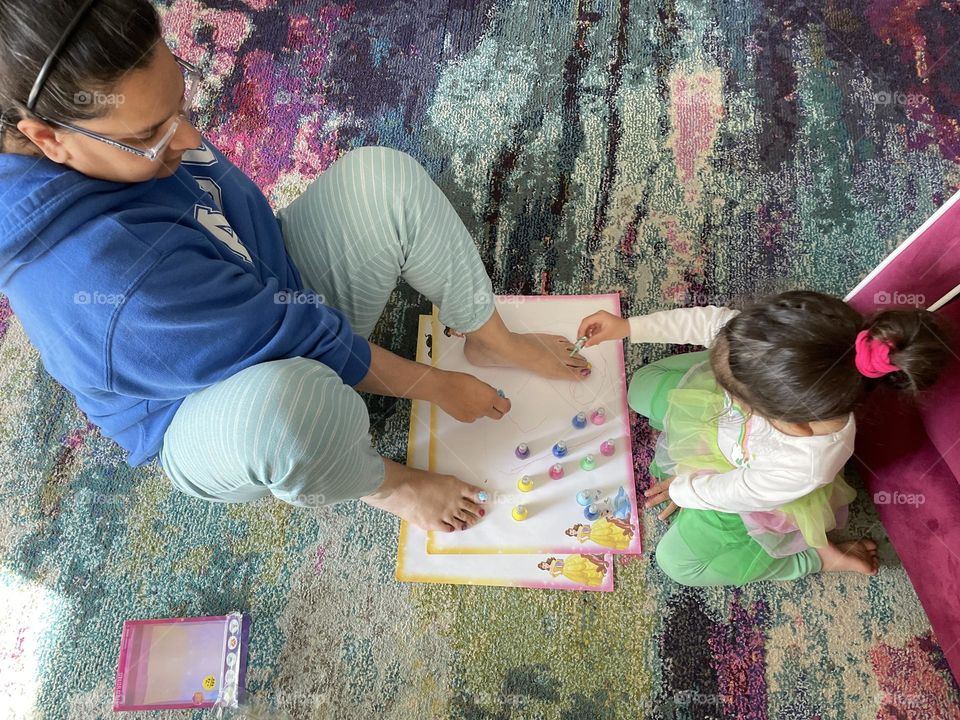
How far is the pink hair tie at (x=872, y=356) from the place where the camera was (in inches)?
24.8

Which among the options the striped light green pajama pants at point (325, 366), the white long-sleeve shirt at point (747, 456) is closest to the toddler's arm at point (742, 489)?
the white long-sleeve shirt at point (747, 456)

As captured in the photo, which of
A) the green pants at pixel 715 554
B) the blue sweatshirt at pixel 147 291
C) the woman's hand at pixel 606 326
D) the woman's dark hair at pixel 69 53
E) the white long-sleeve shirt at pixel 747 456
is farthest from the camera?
the woman's hand at pixel 606 326

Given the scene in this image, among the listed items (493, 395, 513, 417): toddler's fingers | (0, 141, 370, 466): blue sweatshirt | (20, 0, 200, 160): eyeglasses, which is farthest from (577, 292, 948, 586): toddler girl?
(20, 0, 200, 160): eyeglasses

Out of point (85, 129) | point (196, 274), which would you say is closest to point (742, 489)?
point (196, 274)

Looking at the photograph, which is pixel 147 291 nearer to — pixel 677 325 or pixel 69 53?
pixel 69 53

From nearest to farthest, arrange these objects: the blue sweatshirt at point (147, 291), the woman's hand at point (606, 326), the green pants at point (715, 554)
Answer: the blue sweatshirt at point (147, 291)
the green pants at point (715, 554)
the woman's hand at point (606, 326)

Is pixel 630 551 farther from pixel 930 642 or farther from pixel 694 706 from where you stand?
pixel 930 642

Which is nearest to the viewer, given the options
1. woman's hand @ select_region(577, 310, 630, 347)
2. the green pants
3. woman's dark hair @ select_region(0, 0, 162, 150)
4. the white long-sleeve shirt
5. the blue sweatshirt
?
woman's dark hair @ select_region(0, 0, 162, 150)

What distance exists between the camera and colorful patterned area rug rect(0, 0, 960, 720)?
93 cm

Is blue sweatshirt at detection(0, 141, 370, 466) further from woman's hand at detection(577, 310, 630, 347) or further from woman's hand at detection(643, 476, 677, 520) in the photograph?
woman's hand at detection(643, 476, 677, 520)

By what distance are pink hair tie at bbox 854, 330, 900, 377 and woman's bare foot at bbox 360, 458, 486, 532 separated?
0.54 m

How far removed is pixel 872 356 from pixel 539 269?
0.61 meters

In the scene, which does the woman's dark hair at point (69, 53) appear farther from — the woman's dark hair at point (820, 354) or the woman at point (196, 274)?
the woman's dark hair at point (820, 354)

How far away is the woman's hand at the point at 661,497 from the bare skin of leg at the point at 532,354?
0.20 m
